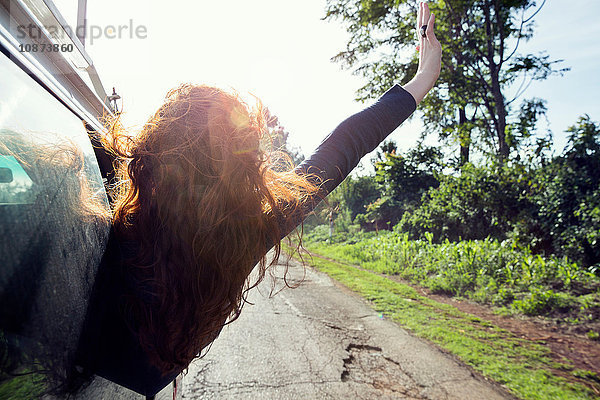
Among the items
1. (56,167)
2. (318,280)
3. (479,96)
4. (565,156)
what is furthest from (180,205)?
(479,96)

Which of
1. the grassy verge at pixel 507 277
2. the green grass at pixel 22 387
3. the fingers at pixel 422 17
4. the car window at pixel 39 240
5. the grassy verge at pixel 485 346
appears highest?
the fingers at pixel 422 17

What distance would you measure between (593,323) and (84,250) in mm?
5529

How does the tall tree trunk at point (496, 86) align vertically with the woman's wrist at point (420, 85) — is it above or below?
above

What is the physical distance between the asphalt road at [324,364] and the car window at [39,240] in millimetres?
1767

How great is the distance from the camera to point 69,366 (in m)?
0.73

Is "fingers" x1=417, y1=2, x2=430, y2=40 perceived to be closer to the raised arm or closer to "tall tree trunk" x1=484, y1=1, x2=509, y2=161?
the raised arm

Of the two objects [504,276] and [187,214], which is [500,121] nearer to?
[504,276]

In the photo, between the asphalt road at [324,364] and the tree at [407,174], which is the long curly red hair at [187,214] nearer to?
the asphalt road at [324,364]

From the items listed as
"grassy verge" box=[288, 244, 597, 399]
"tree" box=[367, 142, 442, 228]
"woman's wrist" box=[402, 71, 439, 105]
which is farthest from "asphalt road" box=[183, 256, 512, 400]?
"tree" box=[367, 142, 442, 228]

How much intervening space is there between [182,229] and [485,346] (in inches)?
158

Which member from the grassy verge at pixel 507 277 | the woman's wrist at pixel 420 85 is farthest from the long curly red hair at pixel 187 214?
the grassy verge at pixel 507 277

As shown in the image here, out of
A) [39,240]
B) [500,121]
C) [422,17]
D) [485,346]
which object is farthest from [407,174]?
Answer: [39,240]

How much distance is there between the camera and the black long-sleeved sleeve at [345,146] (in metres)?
1.37

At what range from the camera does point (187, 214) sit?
1007 mm
